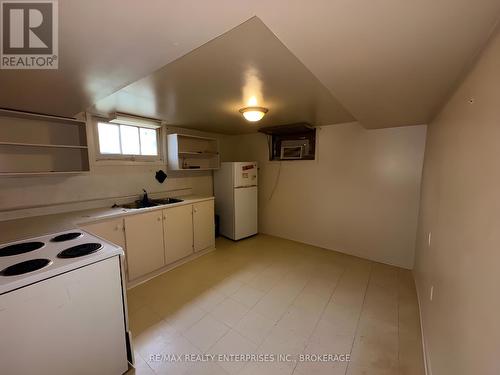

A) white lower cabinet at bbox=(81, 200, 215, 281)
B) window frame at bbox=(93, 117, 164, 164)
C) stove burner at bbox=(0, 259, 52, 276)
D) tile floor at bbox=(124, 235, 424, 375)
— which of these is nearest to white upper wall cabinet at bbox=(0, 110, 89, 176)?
window frame at bbox=(93, 117, 164, 164)

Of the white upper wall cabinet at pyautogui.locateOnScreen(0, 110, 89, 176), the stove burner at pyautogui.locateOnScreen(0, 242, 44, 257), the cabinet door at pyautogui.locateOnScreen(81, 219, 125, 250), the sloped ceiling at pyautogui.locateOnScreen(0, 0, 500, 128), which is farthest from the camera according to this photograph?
the cabinet door at pyautogui.locateOnScreen(81, 219, 125, 250)

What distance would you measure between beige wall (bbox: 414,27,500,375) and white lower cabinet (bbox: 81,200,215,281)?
8.79 ft

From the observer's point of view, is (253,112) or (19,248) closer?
(19,248)

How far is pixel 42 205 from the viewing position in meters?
2.14

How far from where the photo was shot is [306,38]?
90cm

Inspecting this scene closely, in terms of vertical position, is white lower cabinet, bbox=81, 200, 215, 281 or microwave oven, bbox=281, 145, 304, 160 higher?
microwave oven, bbox=281, 145, 304, 160

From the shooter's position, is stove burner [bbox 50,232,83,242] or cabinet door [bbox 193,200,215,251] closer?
stove burner [bbox 50,232,83,242]

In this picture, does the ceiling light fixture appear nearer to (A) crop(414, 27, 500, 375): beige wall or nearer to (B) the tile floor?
(A) crop(414, 27, 500, 375): beige wall

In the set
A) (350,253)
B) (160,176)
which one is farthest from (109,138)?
(350,253)

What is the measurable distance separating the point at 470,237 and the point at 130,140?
3.49 meters

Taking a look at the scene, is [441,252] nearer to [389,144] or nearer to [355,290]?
[355,290]

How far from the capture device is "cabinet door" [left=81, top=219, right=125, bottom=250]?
2029 mm

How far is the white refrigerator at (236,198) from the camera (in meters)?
3.66

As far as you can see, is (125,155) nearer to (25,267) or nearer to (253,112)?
(253,112)
